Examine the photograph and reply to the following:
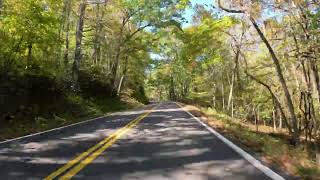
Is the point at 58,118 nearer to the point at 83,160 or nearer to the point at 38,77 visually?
the point at 38,77

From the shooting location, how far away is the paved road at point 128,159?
7254 millimetres

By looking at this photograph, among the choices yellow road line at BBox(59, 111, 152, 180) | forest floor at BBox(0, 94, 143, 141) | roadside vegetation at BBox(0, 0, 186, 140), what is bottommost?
yellow road line at BBox(59, 111, 152, 180)

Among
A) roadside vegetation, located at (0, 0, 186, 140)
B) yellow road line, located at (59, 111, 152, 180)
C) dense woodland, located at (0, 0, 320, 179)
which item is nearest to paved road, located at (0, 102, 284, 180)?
yellow road line, located at (59, 111, 152, 180)

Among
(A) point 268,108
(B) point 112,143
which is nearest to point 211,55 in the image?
(B) point 112,143

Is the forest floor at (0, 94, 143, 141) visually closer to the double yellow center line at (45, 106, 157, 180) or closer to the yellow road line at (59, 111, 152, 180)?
the double yellow center line at (45, 106, 157, 180)

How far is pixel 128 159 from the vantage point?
29.1 feet

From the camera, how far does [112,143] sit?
11555 millimetres

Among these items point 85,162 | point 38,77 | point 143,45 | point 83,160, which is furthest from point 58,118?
point 143,45

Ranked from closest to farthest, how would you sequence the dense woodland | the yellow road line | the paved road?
the yellow road line → the paved road → the dense woodland

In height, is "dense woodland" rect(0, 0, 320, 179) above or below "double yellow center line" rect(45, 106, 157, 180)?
above

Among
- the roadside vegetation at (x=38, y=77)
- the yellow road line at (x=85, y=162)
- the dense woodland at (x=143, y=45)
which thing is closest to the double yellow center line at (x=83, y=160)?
the yellow road line at (x=85, y=162)

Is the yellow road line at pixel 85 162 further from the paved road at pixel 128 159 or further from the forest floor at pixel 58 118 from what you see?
the forest floor at pixel 58 118

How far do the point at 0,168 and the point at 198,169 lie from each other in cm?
356

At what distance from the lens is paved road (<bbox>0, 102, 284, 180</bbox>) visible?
7.25m
